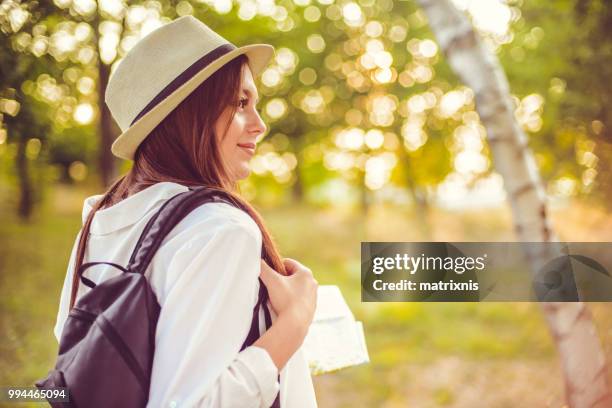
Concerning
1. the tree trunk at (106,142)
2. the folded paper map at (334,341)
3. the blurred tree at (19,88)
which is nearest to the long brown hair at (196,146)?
the folded paper map at (334,341)

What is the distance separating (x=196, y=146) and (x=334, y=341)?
567 millimetres

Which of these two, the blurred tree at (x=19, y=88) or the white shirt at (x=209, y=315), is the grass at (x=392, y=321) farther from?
the white shirt at (x=209, y=315)

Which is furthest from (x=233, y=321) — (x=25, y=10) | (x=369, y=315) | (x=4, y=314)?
(x=369, y=315)

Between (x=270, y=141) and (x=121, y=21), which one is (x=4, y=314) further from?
(x=270, y=141)

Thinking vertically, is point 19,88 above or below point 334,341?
above

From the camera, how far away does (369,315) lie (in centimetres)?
455

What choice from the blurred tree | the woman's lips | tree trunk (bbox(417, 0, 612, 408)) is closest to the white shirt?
the woman's lips

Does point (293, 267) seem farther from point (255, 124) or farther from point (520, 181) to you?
point (520, 181)

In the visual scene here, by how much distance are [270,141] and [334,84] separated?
0.77 m

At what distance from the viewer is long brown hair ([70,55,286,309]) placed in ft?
2.81

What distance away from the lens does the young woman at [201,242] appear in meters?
0.69

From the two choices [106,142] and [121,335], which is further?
[106,142]

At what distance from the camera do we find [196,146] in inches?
33.7

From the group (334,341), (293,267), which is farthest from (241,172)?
(334,341)
